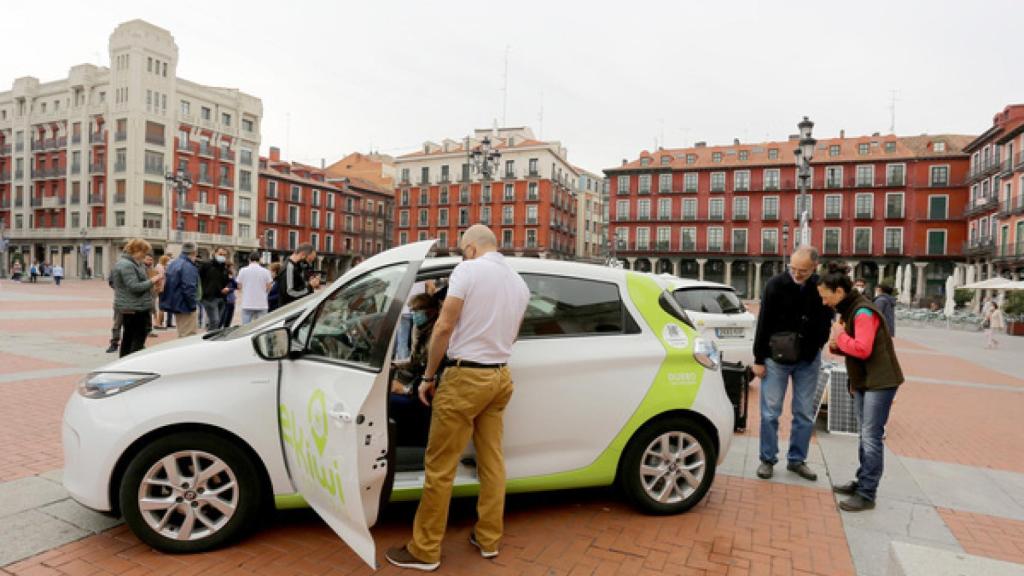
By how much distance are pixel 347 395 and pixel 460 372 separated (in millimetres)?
606

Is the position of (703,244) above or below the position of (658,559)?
above

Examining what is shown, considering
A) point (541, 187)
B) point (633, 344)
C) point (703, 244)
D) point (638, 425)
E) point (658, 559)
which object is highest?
point (541, 187)

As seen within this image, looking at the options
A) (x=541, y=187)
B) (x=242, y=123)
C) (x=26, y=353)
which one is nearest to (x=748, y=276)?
(x=541, y=187)

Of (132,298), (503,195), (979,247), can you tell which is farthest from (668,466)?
(503,195)

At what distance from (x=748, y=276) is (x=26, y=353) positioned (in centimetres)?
6429

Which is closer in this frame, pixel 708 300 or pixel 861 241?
pixel 708 300

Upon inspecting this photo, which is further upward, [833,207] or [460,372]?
[833,207]

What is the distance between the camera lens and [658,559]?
11.2 feet

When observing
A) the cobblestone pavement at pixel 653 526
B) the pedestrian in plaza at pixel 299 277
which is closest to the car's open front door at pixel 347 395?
the cobblestone pavement at pixel 653 526

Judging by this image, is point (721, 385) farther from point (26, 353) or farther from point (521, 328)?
point (26, 353)

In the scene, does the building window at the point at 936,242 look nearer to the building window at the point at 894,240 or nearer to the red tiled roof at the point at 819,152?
the building window at the point at 894,240

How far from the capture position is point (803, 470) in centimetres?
492

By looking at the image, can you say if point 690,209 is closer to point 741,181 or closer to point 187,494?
point 741,181

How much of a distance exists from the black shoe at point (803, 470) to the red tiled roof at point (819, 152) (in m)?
59.9
